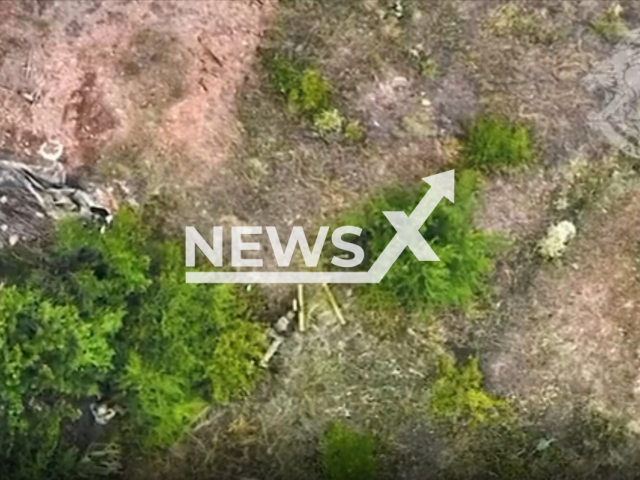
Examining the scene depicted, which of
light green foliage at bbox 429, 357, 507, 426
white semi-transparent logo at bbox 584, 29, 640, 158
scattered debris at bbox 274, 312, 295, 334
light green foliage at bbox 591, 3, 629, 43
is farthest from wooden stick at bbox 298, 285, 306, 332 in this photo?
light green foliage at bbox 591, 3, 629, 43

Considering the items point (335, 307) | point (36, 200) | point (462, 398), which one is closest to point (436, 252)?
point (335, 307)

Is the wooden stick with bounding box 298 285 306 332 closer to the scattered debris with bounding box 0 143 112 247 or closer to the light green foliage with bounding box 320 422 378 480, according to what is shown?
the light green foliage with bounding box 320 422 378 480

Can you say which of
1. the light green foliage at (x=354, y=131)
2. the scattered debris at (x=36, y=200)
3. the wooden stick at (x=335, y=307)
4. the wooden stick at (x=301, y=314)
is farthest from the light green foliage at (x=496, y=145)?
the scattered debris at (x=36, y=200)

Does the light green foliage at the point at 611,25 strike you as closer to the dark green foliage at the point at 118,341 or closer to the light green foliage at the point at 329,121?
the light green foliage at the point at 329,121

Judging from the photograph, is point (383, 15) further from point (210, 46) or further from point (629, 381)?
point (629, 381)

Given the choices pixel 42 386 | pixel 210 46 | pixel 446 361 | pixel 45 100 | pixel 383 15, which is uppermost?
pixel 383 15

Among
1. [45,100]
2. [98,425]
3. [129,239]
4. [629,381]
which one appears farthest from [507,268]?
[45,100]
